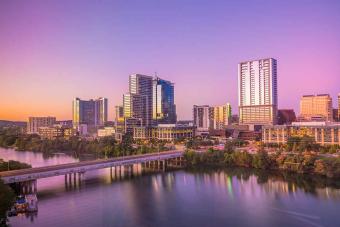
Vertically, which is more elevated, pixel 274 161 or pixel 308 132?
pixel 308 132

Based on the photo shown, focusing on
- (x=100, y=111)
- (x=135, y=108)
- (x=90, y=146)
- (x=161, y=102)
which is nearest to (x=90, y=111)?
(x=100, y=111)

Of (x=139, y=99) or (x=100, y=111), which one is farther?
(x=100, y=111)

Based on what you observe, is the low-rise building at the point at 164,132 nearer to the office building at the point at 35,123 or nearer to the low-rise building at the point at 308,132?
the low-rise building at the point at 308,132

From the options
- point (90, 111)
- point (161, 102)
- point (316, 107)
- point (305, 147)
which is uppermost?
point (161, 102)

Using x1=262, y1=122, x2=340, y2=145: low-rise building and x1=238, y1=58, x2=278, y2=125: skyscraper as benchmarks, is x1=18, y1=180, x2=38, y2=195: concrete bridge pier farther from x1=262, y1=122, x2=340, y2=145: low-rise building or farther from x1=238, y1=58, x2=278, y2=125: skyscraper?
x1=238, y1=58, x2=278, y2=125: skyscraper

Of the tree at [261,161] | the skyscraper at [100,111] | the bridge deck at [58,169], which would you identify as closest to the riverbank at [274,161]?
the tree at [261,161]

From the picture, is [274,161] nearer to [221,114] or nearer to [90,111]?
[221,114]
